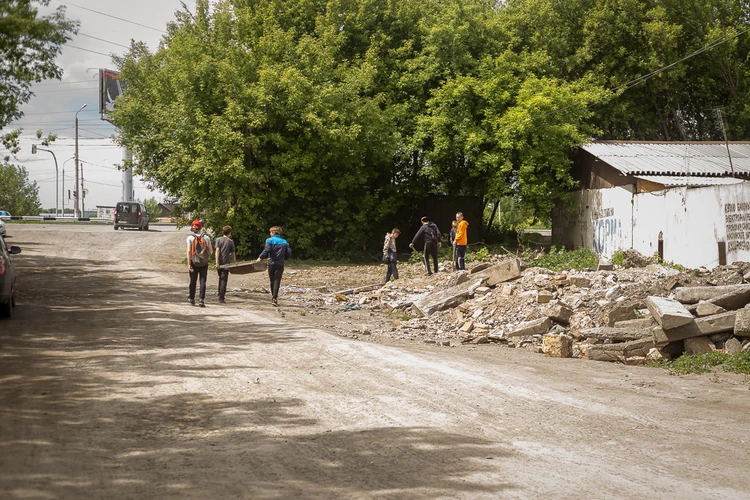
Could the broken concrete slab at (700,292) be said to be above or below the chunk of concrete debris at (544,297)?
above

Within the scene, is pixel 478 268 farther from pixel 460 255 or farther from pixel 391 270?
pixel 391 270

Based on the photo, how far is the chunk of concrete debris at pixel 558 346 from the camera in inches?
443

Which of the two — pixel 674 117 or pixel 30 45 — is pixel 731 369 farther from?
pixel 674 117

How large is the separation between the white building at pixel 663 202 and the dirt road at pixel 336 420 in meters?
7.68

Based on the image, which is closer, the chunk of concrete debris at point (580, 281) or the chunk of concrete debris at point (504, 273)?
the chunk of concrete debris at point (580, 281)

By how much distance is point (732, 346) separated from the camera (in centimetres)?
1048

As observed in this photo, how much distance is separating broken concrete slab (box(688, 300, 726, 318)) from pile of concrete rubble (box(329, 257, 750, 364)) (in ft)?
0.05

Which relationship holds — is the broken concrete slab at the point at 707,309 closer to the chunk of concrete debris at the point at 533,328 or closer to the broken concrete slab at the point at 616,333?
the broken concrete slab at the point at 616,333

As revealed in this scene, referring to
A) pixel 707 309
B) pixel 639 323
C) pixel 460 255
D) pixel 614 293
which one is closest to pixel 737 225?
pixel 614 293

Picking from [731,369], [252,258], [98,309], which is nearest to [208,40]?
[252,258]

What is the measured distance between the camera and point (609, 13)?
3419cm

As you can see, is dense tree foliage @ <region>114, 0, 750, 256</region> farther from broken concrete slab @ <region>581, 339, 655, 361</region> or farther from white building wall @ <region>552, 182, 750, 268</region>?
broken concrete slab @ <region>581, 339, 655, 361</region>

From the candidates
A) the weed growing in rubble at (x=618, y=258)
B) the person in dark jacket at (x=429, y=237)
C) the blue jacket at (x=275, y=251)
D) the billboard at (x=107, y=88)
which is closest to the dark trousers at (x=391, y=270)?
the person in dark jacket at (x=429, y=237)

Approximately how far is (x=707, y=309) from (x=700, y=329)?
21.0 inches
